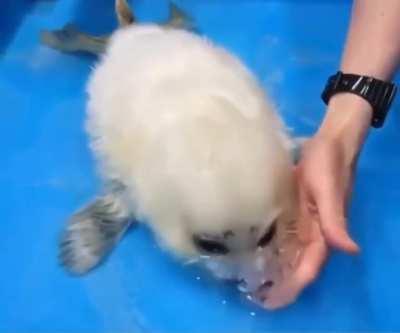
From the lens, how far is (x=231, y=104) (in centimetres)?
112

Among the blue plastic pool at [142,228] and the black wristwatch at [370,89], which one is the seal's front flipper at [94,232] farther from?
the black wristwatch at [370,89]

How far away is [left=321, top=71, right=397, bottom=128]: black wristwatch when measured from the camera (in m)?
1.15

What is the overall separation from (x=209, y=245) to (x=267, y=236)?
8cm

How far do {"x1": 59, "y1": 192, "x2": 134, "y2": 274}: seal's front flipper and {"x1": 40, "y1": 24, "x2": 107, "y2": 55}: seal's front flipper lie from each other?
426mm

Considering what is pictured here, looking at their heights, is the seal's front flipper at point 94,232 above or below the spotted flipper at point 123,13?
below

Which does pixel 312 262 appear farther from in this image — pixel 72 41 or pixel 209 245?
pixel 72 41

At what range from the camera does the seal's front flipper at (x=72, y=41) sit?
1.72 meters

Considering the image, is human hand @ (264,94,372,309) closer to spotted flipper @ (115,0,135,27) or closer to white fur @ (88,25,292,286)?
white fur @ (88,25,292,286)

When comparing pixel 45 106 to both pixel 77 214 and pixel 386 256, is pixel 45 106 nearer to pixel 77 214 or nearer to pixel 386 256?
pixel 77 214

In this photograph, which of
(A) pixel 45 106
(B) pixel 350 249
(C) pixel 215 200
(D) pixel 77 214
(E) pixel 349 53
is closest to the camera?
(B) pixel 350 249

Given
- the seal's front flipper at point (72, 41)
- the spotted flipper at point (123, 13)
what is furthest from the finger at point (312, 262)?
the seal's front flipper at point (72, 41)

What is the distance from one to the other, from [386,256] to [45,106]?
2.47 feet

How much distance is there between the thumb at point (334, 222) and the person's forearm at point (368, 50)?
19 centimetres

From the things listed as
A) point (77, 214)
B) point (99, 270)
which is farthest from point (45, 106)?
point (99, 270)
